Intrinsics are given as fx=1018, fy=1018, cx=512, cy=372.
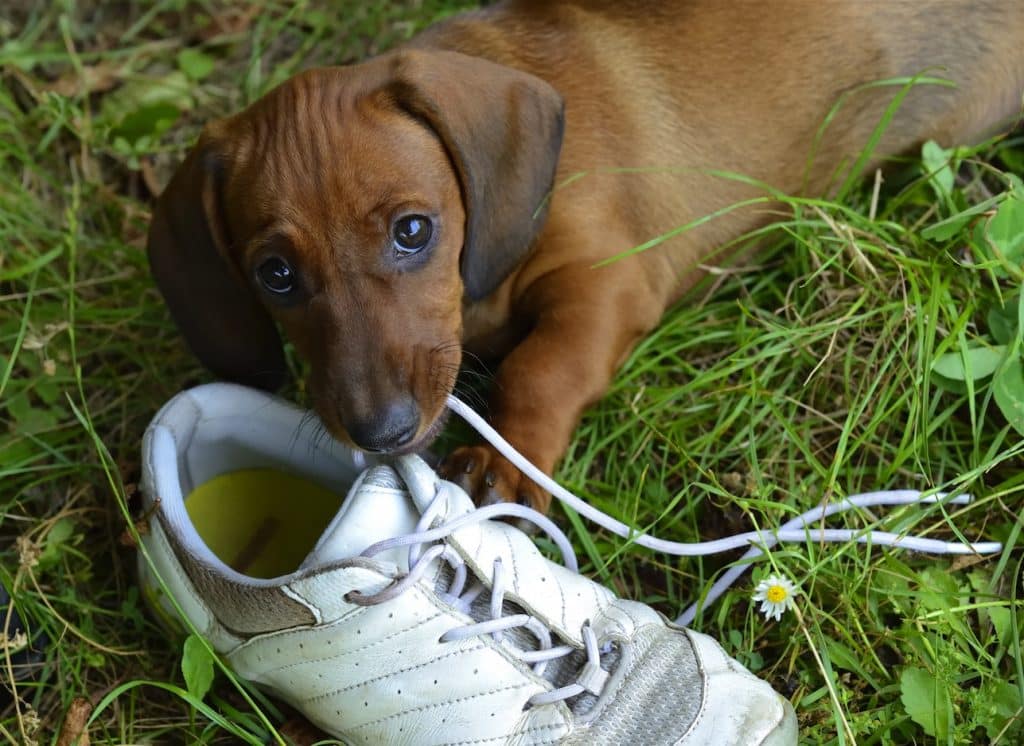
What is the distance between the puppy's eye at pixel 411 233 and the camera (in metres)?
2.20

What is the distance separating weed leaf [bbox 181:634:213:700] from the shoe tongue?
0.44m

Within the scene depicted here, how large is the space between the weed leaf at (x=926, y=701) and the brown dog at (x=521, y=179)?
0.89 metres

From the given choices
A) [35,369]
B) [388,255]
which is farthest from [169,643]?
[388,255]

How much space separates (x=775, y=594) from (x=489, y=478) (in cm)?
68

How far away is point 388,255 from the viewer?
2.19m

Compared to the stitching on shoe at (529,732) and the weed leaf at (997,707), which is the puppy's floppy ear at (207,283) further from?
the weed leaf at (997,707)

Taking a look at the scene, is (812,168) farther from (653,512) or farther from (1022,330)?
(653,512)

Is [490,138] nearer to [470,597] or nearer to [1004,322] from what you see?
[470,597]

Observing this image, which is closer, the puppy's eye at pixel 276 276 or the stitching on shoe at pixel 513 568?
the stitching on shoe at pixel 513 568

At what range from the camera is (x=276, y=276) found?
2258mm

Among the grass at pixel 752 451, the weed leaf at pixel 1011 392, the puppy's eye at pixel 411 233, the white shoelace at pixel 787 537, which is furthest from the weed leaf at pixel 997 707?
the puppy's eye at pixel 411 233

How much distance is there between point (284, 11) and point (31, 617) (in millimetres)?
2376

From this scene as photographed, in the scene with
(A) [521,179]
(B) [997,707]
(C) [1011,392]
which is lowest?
(B) [997,707]

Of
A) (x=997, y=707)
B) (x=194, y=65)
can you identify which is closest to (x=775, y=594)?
(x=997, y=707)
